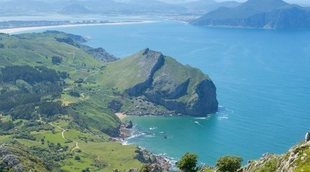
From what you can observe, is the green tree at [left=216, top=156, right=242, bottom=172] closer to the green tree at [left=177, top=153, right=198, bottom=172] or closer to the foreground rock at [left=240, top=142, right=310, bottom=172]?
the green tree at [left=177, top=153, right=198, bottom=172]

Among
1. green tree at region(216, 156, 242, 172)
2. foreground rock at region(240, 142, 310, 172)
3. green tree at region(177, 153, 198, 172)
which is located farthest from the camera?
green tree at region(177, 153, 198, 172)

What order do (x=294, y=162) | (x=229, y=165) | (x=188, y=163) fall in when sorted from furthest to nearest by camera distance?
1. (x=188, y=163)
2. (x=229, y=165)
3. (x=294, y=162)

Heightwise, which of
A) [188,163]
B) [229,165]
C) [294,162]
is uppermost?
[294,162]

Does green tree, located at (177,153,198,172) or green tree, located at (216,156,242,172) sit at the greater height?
green tree, located at (216,156,242,172)

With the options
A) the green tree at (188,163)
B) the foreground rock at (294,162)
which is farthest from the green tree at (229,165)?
the foreground rock at (294,162)

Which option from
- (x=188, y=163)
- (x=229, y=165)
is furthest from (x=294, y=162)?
(x=188, y=163)

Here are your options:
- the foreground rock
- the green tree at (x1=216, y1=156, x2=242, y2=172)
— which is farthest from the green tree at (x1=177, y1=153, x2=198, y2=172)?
the foreground rock

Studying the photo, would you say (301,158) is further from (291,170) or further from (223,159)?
(223,159)

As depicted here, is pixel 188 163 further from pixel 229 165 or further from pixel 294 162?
pixel 294 162

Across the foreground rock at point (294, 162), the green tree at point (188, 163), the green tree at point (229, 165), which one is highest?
the foreground rock at point (294, 162)

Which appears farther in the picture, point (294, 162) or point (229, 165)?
point (229, 165)

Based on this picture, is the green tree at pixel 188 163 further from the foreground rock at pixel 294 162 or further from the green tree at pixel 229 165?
the foreground rock at pixel 294 162
